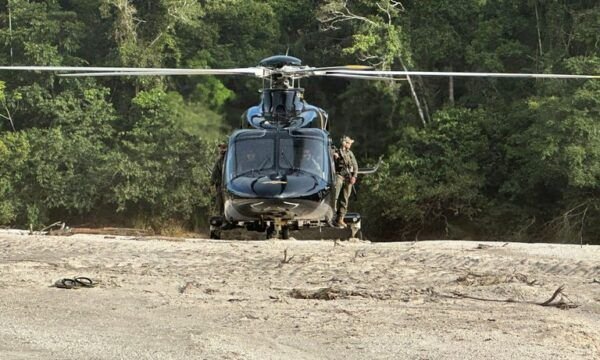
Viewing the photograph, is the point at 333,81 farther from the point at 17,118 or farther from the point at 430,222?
the point at 17,118

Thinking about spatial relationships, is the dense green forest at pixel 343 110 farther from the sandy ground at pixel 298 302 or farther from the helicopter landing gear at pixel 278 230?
the sandy ground at pixel 298 302

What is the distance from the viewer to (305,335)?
6.92 metres

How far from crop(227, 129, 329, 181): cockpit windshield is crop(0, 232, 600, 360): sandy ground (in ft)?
8.29

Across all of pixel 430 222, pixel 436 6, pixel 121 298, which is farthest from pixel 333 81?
pixel 121 298

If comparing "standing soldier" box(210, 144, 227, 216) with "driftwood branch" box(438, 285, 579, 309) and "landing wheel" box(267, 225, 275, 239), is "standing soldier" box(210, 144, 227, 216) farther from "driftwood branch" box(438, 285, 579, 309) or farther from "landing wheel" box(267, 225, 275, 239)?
"driftwood branch" box(438, 285, 579, 309)

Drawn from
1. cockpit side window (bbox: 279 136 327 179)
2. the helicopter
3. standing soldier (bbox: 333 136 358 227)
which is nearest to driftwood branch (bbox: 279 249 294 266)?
the helicopter

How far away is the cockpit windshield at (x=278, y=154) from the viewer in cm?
1500

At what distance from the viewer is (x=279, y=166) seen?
49.1ft

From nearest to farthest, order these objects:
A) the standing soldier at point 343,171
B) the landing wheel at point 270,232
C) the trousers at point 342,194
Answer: the landing wheel at point 270,232
the trousers at point 342,194
the standing soldier at point 343,171

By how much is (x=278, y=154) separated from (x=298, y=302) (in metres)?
6.86

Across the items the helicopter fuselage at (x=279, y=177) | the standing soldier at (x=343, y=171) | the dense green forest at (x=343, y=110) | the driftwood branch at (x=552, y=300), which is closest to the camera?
the driftwood branch at (x=552, y=300)

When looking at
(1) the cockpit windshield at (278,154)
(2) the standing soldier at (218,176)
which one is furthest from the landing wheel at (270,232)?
(2) the standing soldier at (218,176)

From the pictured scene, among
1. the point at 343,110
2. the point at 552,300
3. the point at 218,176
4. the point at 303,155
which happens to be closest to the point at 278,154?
the point at 303,155

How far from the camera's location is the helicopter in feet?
48.0
